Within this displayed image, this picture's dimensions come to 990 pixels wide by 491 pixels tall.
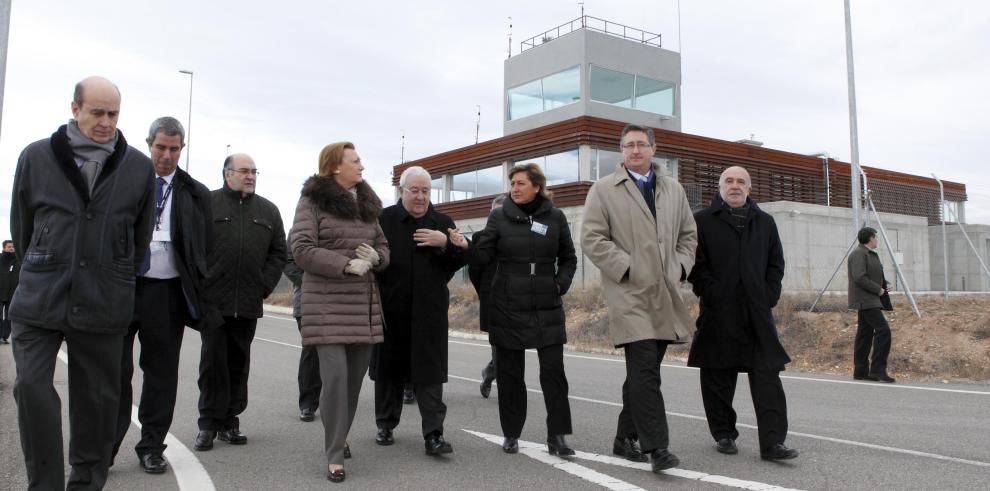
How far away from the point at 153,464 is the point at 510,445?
7.76ft

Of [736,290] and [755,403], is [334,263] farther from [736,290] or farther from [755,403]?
[755,403]

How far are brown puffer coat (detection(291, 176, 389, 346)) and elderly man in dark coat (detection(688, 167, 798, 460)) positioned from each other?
2.31 meters

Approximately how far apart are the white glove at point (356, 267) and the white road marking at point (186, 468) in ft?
4.98

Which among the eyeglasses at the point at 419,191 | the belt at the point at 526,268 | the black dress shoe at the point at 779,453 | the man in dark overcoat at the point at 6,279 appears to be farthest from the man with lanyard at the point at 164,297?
the man in dark overcoat at the point at 6,279

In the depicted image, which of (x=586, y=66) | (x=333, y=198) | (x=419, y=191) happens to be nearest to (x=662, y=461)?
(x=419, y=191)

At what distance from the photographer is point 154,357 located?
5.20 metres

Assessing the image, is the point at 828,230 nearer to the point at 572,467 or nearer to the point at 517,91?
the point at 517,91

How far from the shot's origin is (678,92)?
119 feet

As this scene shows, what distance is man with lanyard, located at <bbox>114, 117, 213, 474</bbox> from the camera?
5.17 metres

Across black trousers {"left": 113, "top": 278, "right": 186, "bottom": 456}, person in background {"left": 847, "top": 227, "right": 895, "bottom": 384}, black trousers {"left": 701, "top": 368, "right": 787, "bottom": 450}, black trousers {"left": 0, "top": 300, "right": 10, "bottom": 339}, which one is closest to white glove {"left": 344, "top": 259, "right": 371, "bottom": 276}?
black trousers {"left": 113, "top": 278, "right": 186, "bottom": 456}

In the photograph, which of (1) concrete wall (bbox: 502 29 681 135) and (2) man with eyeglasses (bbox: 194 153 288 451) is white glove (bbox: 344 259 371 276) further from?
(1) concrete wall (bbox: 502 29 681 135)

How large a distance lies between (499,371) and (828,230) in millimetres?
25852

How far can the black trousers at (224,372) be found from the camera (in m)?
6.13

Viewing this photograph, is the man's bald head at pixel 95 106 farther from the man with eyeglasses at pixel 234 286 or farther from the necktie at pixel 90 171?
the man with eyeglasses at pixel 234 286
